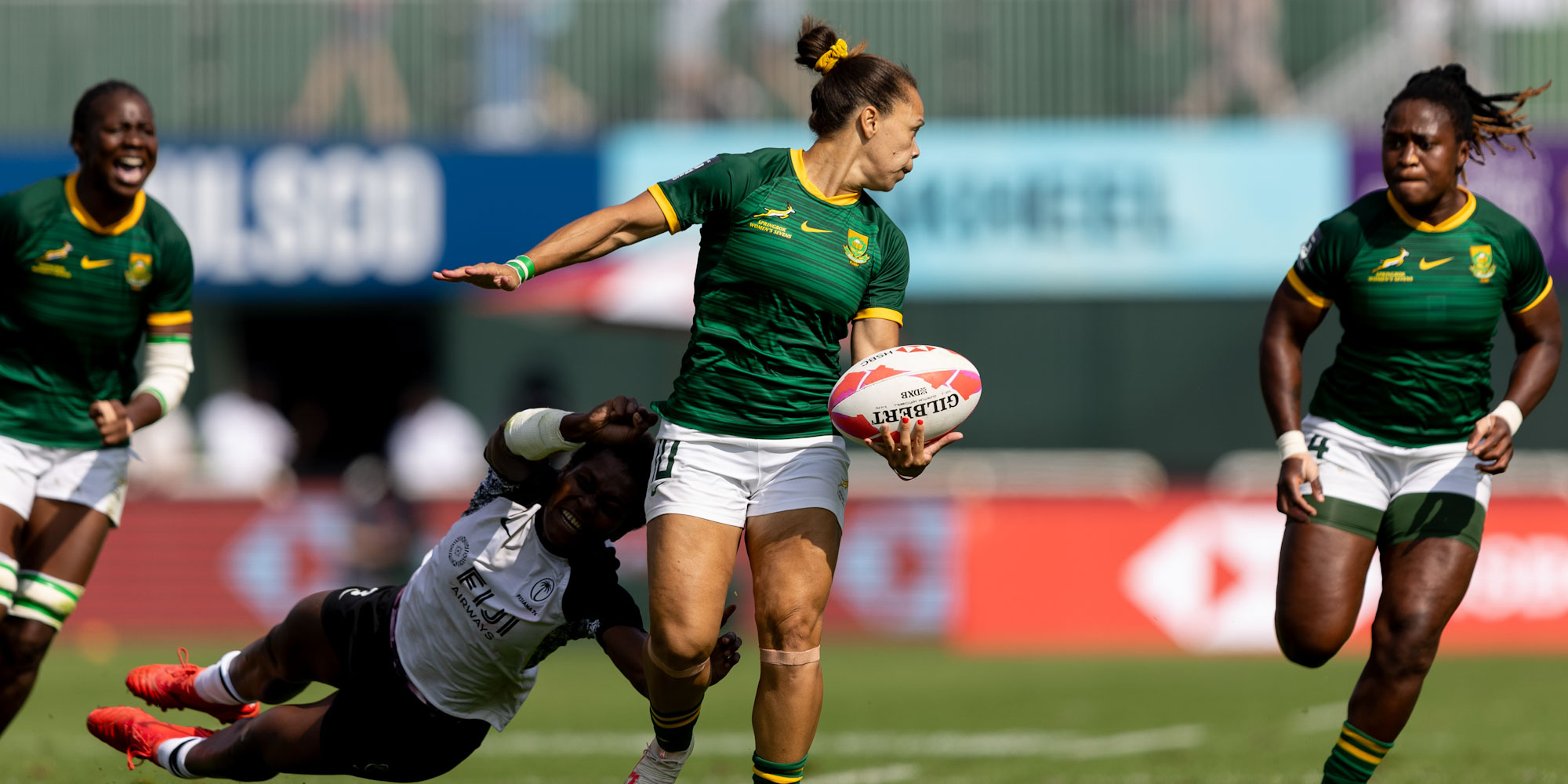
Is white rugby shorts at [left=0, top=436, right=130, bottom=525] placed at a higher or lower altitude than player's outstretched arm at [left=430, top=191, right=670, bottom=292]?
lower

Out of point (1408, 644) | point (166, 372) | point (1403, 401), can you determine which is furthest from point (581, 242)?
point (1408, 644)

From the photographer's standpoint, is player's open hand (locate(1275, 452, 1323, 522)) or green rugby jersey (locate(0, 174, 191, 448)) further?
green rugby jersey (locate(0, 174, 191, 448))

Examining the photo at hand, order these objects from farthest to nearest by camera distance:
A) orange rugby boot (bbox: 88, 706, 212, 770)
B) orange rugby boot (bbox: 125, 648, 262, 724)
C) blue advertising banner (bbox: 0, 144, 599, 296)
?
1. blue advertising banner (bbox: 0, 144, 599, 296)
2. orange rugby boot (bbox: 125, 648, 262, 724)
3. orange rugby boot (bbox: 88, 706, 212, 770)

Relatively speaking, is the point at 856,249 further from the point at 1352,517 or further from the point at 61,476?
the point at 61,476

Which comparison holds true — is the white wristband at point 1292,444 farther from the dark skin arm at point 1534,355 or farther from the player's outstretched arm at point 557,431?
the player's outstretched arm at point 557,431

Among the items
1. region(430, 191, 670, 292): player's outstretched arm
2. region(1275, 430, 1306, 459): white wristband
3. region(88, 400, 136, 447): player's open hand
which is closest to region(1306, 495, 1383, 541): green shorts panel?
region(1275, 430, 1306, 459): white wristband

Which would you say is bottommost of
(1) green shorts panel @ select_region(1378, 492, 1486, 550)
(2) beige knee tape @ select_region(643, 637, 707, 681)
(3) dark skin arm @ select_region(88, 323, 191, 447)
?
(2) beige knee tape @ select_region(643, 637, 707, 681)

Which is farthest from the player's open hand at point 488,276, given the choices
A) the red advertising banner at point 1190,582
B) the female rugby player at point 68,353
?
the red advertising banner at point 1190,582

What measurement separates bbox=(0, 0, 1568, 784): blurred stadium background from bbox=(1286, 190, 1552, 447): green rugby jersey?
4.75m

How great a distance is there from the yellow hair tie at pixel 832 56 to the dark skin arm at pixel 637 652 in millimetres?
1910

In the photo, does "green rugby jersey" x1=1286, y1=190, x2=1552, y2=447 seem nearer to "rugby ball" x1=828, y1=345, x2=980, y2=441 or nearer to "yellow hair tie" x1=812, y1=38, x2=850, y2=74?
"rugby ball" x1=828, y1=345, x2=980, y2=441

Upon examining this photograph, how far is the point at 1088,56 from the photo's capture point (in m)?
18.5

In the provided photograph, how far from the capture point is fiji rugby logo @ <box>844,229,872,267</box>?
593cm

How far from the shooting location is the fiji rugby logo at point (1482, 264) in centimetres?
629
